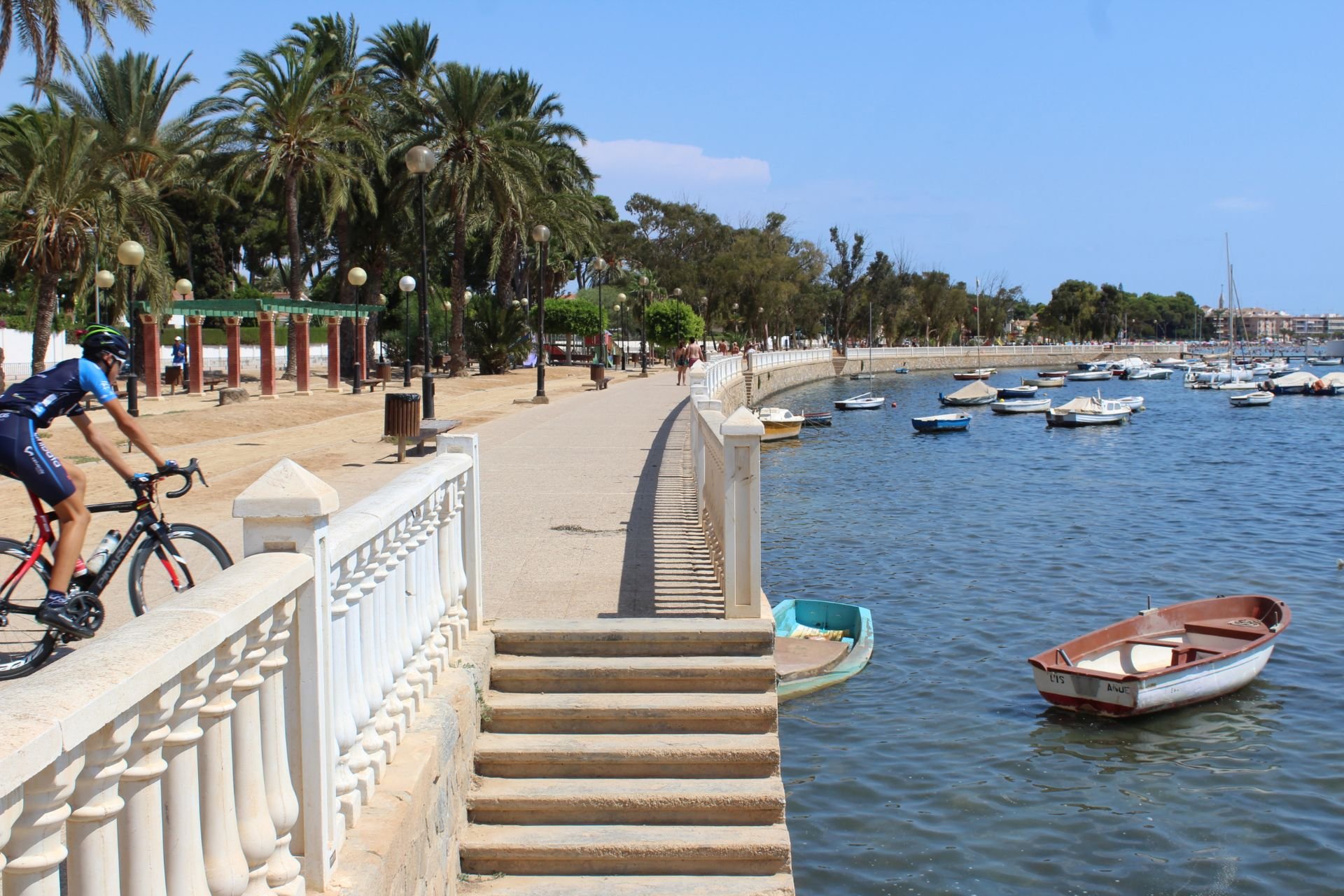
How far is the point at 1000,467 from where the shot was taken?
125 feet

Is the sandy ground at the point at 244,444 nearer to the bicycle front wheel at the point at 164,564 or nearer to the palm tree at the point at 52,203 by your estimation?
the bicycle front wheel at the point at 164,564

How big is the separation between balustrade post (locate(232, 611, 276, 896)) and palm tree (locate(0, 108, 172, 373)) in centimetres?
2982

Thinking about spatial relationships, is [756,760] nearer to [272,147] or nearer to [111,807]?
[111,807]

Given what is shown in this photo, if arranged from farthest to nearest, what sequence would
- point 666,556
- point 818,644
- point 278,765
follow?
point 818,644 < point 666,556 < point 278,765

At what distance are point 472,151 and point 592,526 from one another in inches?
1402

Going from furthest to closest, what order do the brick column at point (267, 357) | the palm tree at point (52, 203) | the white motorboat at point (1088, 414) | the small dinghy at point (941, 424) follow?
1. the white motorboat at point (1088, 414)
2. the small dinghy at point (941, 424)
3. the brick column at point (267, 357)
4. the palm tree at point (52, 203)

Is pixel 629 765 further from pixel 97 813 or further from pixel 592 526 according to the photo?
pixel 592 526

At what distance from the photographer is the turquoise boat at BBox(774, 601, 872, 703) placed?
39.3 feet

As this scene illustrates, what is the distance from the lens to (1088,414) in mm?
55500

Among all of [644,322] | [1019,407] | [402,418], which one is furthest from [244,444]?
[1019,407]

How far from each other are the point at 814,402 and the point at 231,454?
52527mm

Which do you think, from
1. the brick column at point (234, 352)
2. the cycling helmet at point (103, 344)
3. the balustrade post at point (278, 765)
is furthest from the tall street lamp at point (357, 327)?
the balustrade post at point (278, 765)

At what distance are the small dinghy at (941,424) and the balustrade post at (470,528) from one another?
→ 147 feet

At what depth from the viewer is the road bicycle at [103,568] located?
245 inches
